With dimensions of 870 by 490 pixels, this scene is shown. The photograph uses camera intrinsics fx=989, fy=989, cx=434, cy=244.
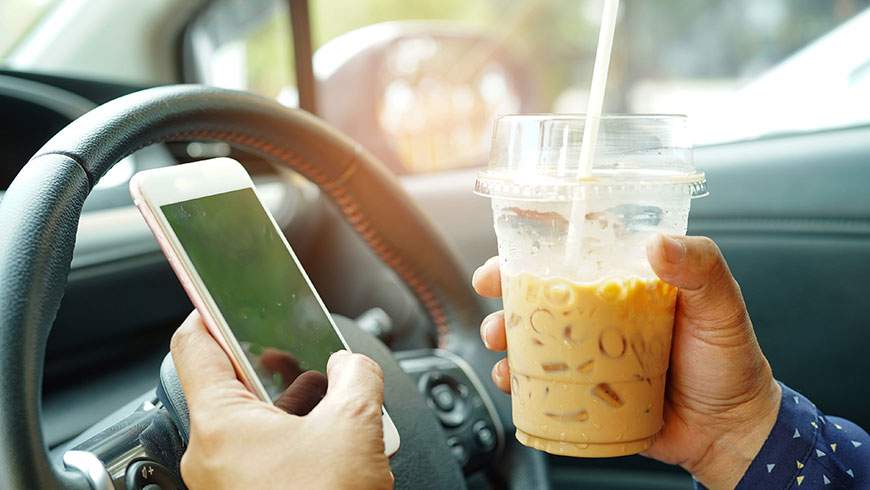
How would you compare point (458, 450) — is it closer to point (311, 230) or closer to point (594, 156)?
point (594, 156)

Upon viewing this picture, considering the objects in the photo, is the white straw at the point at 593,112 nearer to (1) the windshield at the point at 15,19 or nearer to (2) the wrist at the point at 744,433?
(2) the wrist at the point at 744,433

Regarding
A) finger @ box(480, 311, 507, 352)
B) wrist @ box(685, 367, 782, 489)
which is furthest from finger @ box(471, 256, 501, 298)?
wrist @ box(685, 367, 782, 489)

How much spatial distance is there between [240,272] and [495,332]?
32 centimetres

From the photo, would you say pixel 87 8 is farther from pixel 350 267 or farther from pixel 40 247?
pixel 40 247

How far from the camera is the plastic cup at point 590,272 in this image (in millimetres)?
837

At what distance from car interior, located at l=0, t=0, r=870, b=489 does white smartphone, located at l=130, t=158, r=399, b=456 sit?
6cm

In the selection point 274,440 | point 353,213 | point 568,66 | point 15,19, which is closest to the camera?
point 274,440

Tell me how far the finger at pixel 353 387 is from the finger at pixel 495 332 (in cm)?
26

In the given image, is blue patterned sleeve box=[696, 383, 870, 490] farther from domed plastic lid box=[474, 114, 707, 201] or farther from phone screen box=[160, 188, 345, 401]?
phone screen box=[160, 188, 345, 401]

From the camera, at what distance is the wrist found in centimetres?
95

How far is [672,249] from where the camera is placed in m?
0.81

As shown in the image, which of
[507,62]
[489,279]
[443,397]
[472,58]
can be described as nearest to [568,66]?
[507,62]

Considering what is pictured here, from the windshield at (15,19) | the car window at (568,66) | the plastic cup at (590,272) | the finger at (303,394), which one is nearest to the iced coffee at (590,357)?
the plastic cup at (590,272)

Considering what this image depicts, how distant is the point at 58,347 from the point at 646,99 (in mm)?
3616
